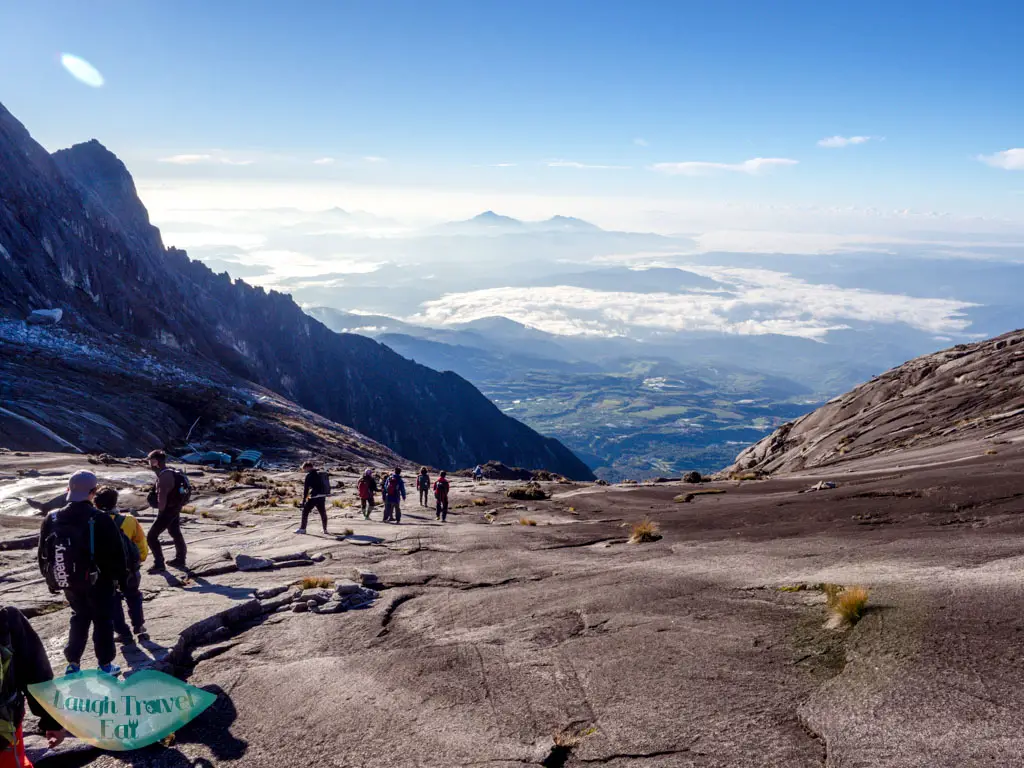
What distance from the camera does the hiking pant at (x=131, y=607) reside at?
8.82 meters

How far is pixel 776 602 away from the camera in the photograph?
29.5 ft

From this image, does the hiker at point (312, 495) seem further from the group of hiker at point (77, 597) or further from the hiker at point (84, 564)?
the hiker at point (84, 564)

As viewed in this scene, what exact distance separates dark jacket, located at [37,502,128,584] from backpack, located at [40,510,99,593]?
0.11 ft

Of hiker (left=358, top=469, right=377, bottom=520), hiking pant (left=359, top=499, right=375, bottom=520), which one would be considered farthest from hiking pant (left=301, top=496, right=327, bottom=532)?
hiking pant (left=359, top=499, right=375, bottom=520)

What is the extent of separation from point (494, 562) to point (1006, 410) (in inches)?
1013

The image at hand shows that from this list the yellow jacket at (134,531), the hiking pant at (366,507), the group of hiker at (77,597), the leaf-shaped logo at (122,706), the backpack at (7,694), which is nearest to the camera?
the backpack at (7,694)

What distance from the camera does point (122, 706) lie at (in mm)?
6930

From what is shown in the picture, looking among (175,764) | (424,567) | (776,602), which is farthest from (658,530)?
(175,764)

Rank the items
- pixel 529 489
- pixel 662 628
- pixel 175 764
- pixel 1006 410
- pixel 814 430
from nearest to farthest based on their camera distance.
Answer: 1. pixel 175 764
2. pixel 662 628
3. pixel 1006 410
4. pixel 529 489
5. pixel 814 430

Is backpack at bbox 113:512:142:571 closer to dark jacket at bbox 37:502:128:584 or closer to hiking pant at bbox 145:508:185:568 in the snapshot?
dark jacket at bbox 37:502:128:584

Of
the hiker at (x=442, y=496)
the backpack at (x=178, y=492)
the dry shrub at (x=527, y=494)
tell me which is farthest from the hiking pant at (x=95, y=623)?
the dry shrub at (x=527, y=494)

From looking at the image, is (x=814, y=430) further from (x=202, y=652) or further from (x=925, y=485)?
(x=202, y=652)

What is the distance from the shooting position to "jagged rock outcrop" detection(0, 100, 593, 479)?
7444 centimetres

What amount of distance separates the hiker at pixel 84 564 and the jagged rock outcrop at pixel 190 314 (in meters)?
40.2
